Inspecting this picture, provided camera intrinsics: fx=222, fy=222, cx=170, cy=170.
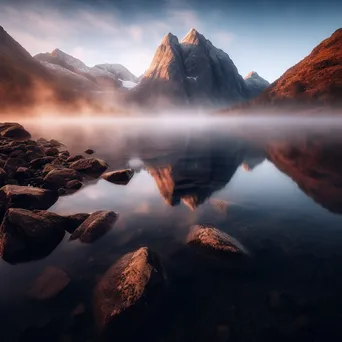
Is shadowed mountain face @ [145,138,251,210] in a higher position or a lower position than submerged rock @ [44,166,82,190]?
lower

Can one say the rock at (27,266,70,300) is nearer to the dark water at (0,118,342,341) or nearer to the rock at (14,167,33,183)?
the dark water at (0,118,342,341)

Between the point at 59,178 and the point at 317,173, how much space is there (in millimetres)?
22799

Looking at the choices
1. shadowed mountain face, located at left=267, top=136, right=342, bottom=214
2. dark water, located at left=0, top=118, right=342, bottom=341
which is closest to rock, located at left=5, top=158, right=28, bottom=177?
dark water, located at left=0, top=118, right=342, bottom=341

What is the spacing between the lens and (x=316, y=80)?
154125 millimetres

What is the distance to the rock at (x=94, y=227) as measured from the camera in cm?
1013

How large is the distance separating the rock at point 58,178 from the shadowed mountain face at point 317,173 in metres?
17.9

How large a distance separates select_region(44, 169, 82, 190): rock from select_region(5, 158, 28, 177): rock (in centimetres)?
329

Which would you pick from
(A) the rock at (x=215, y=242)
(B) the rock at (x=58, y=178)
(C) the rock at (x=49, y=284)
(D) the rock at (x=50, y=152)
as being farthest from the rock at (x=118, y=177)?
(C) the rock at (x=49, y=284)

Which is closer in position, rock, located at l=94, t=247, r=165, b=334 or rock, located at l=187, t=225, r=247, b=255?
rock, located at l=94, t=247, r=165, b=334

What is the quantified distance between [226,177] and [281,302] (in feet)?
47.8

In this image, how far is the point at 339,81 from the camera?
138 metres

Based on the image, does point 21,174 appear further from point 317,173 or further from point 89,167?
point 317,173

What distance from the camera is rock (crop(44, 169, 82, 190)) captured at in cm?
1655

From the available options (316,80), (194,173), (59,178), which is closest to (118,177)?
(59,178)
